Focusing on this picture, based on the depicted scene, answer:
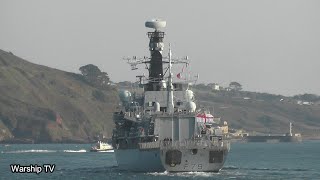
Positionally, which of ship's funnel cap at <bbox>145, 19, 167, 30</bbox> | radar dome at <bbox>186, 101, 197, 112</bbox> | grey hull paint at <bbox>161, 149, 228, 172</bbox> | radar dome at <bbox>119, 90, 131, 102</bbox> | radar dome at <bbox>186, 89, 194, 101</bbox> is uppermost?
ship's funnel cap at <bbox>145, 19, 167, 30</bbox>

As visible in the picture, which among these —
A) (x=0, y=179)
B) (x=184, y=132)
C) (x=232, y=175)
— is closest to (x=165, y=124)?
(x=184, y=132)

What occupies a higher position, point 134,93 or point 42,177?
point 134,93

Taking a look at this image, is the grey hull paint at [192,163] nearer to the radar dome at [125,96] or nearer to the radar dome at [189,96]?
the radar dome at [189,96]

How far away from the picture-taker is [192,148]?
334 ft

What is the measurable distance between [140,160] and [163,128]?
4.53 meters

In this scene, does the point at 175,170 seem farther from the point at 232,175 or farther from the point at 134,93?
the point at 134,93

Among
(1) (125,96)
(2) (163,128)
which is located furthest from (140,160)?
(1) (125,96)

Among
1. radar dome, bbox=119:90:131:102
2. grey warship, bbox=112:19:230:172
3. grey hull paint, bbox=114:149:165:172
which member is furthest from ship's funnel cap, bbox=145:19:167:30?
grey hull paint, bbox=114:149:165:172

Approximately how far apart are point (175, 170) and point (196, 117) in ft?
22.3

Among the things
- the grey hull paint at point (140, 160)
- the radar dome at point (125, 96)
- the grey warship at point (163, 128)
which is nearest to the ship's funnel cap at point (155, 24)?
the grey warship at point (163, 128)

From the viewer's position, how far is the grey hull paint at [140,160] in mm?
102356

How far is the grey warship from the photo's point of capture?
102 meters

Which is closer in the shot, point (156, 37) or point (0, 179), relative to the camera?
point (0, 179)

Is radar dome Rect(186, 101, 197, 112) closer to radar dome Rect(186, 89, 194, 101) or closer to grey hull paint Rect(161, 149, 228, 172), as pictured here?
radar dome Rect(186, 89, 194, 101)
